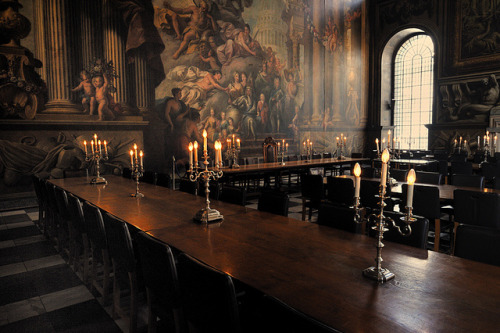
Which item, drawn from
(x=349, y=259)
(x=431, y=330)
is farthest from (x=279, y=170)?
(x=431, y=330)

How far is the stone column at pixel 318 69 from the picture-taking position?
14.7m

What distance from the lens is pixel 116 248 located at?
2707 millimetres

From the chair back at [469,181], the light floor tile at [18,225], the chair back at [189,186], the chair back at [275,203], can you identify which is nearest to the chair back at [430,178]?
the chair back at [469,181]

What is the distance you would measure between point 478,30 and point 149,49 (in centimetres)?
1276

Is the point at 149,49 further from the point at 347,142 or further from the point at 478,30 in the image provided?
the point at 478,30

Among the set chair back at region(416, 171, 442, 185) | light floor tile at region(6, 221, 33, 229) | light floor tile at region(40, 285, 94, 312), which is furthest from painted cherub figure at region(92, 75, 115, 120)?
chair back at region(416, 171, 442, 185)

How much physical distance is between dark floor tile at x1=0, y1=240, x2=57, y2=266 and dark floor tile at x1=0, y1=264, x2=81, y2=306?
0.58 metres

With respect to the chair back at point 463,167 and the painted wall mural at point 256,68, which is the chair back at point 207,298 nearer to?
the chair back at point 463,167

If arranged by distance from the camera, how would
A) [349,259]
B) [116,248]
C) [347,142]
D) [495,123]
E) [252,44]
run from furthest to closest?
[347,142], [495,123], [252,44], [116,248], [349,259]

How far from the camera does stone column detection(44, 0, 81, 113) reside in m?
8.23

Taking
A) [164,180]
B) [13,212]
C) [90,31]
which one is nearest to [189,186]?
[164,180]

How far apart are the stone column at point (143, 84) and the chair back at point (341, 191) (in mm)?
6471

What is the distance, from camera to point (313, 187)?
5.78m

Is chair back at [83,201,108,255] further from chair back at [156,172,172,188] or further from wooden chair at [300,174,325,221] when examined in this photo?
wooden chair at [300,174,325,221]
